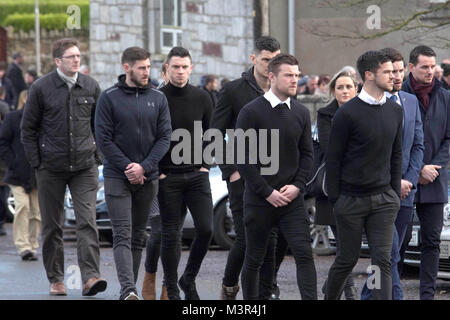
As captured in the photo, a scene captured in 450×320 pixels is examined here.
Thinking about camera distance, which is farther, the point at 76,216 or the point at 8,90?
the point at 8,90

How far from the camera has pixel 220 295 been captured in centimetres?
980

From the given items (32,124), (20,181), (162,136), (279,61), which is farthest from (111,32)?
(279,61)

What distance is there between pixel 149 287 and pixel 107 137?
55.4 inches

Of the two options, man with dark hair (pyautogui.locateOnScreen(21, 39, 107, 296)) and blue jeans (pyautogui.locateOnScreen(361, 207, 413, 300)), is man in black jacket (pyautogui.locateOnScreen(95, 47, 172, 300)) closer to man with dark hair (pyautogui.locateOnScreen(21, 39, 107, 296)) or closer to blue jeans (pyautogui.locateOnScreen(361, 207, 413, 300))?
man with dark hair (pyautogui.locateOnScreen(21, 39, 107, 296))

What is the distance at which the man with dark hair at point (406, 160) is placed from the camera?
29.9 ft

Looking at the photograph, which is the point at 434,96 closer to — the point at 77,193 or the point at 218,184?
the point at 77,193

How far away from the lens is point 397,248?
916cm

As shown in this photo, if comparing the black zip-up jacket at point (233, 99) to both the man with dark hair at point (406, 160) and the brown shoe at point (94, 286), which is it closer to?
the man with dark hair at point (406, 160)

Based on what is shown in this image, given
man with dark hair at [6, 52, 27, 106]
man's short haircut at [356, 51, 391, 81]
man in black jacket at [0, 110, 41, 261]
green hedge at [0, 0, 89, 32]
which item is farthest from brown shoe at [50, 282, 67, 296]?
green hedge at [0, 0, 89, 32]

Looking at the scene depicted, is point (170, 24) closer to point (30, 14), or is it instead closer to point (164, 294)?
point (30, 14)

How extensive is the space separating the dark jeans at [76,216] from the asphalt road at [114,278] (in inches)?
9.1

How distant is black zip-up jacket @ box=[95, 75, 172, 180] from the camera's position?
31.2ft

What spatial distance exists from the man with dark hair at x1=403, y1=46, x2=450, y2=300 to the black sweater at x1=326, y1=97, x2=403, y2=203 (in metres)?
1.23
